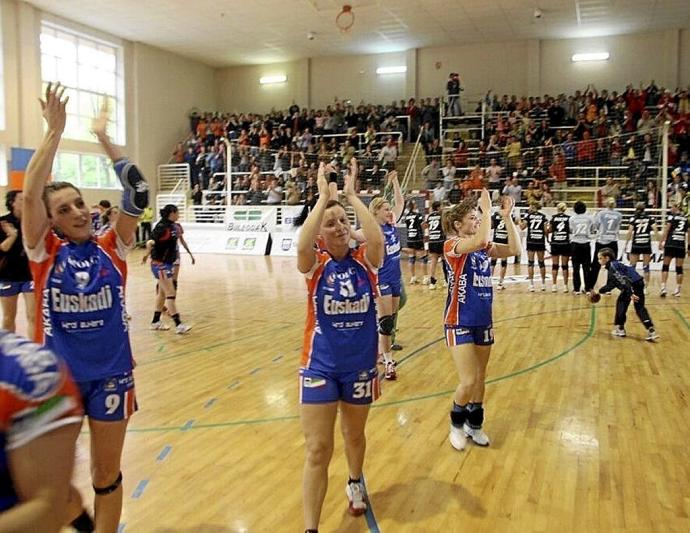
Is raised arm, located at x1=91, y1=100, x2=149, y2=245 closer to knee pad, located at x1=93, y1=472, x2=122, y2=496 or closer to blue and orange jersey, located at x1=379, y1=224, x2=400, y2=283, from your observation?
knee pad, located at x1=93, y1=472, x2=122, y2=496

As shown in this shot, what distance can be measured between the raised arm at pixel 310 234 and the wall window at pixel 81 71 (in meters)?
23.0

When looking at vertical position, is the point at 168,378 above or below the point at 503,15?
below

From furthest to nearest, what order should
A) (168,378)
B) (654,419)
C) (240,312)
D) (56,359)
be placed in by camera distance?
1. (240,312)
2. (168,378)
3. (654,419)
4. (56,359)

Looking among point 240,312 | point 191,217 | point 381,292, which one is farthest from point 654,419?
point 191,217

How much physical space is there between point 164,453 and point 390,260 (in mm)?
3433

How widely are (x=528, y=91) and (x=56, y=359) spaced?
29283mm

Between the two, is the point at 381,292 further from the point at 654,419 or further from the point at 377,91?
the point at 377,91

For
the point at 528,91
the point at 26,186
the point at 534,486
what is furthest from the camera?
the point at 528,91

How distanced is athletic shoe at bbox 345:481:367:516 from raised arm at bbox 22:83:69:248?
2398 mm

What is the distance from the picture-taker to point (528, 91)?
2811 cm

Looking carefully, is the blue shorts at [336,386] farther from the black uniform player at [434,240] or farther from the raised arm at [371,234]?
the black uniform player at [434,240]

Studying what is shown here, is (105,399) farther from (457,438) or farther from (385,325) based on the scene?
(385,325)

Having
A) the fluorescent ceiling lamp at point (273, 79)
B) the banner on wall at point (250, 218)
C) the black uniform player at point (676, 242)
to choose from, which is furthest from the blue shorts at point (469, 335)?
the fluorescent ceiling lamp at point (273, 79)

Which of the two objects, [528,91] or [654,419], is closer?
[654,419]
